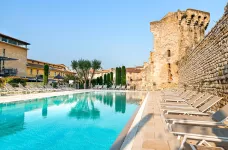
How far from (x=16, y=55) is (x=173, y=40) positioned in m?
22.0

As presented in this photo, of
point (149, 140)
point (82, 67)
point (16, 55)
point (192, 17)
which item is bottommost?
point (149, 140)

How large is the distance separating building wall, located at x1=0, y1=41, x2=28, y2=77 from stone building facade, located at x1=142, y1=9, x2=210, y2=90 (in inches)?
774

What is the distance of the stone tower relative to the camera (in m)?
19.0

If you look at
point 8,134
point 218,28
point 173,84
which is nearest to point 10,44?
point 173,84

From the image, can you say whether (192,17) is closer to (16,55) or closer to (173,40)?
(173,40)

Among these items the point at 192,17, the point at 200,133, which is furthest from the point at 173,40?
the point at 200,133

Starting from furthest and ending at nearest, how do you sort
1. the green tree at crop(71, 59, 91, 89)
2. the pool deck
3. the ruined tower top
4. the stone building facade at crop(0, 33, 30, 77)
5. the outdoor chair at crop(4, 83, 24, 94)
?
1. the green tree at crop(71, 59, 91, 89)
2. the stone building facade at crop(0, 33, 30, 77)
3. the ruined tower top
4. the outdoor chair at crop(4, 83, 24, 94)
5. the pool deck

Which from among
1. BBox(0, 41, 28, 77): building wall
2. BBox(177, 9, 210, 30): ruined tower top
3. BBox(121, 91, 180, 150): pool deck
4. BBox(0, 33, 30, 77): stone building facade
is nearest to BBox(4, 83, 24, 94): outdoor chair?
BBox(0, 33, 30, 77): stone building facade

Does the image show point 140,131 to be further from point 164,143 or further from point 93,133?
point 93,133

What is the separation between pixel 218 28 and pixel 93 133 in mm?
4830

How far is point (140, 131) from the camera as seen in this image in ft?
11.6

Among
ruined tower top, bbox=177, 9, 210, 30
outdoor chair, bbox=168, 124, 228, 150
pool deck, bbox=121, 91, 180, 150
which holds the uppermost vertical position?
ruined tower top, bbox=177, 9, 210, 30

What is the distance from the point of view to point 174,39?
19547 mm

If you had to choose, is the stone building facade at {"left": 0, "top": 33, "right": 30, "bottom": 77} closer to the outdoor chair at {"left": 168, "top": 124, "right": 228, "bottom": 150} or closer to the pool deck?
the pool deck
